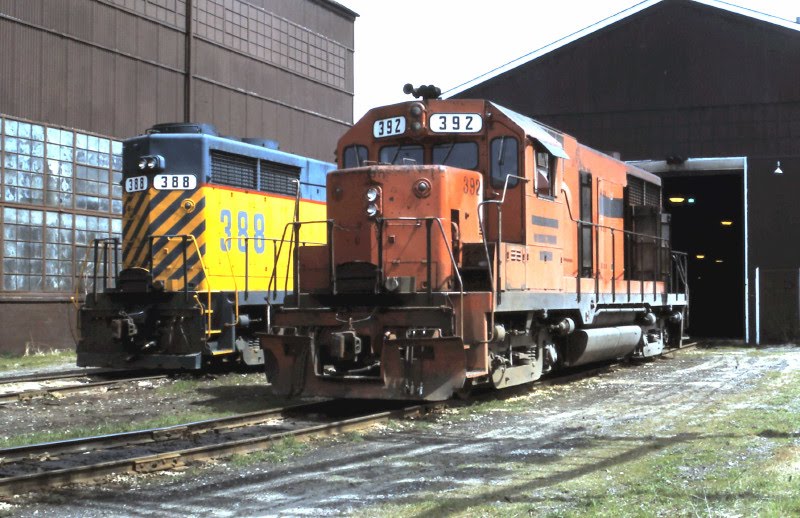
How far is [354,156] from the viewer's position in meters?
11.1

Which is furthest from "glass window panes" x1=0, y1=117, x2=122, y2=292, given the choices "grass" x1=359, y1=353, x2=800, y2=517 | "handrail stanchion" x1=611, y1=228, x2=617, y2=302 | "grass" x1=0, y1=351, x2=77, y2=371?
"grass" x1=359, y1=353, x2=800, y2=517

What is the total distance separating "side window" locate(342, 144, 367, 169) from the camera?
11000mm

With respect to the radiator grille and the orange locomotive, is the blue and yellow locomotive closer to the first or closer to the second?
the orange locomotive

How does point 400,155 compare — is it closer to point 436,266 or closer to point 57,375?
point 436,266

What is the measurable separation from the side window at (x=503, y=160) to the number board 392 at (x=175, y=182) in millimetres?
4844

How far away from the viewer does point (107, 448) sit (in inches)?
Result: 297

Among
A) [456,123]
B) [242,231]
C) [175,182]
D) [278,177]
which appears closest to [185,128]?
[175,182]

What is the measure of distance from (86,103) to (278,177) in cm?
727

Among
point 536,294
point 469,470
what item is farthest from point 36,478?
point 536,294

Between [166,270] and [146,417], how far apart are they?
12.8ft

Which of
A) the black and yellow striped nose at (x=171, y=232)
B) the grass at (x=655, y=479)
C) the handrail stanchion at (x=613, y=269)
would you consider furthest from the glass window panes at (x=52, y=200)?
the grass at (x=655, y=479)

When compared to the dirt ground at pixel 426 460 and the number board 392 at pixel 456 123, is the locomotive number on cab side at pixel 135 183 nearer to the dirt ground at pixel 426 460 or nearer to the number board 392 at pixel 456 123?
the dirt ground at pixel 426 460

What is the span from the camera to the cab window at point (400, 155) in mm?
10570

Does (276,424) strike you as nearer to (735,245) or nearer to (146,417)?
(146,417)
